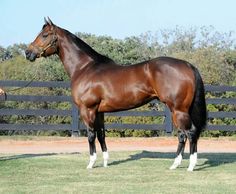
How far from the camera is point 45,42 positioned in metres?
9.87

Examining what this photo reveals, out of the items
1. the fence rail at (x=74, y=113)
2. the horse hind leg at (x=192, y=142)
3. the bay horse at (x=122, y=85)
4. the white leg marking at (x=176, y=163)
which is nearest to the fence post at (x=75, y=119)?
the fence rail at (x=74, y=113)

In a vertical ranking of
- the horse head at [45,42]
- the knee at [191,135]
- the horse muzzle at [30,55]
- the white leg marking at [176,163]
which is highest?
the horse head at [45,42]

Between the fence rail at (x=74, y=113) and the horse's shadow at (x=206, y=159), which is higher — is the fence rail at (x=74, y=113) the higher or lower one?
the higher one

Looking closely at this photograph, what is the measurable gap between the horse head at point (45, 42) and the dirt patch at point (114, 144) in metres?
4.57

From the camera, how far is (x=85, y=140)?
16.0 metres

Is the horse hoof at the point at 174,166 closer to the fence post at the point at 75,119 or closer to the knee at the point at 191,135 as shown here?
the knee at the point at 191,135

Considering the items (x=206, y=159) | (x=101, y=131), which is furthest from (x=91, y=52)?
(x=206, y=159)

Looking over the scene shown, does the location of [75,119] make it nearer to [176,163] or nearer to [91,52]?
[91,52]

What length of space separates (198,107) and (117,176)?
1.88 metres

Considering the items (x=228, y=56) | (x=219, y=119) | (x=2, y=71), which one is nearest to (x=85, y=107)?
(x=219, y=119)

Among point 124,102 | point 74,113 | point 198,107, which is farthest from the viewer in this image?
point 74,113

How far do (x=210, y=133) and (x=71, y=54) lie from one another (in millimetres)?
9296

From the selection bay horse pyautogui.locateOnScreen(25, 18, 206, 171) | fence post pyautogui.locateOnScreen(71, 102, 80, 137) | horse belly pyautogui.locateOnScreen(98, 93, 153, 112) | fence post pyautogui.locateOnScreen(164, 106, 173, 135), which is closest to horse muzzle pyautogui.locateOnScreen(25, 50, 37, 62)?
bay horse pyautogui.locateOnScreen(25, 18, 206, 171)

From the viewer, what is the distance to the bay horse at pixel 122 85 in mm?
8828
